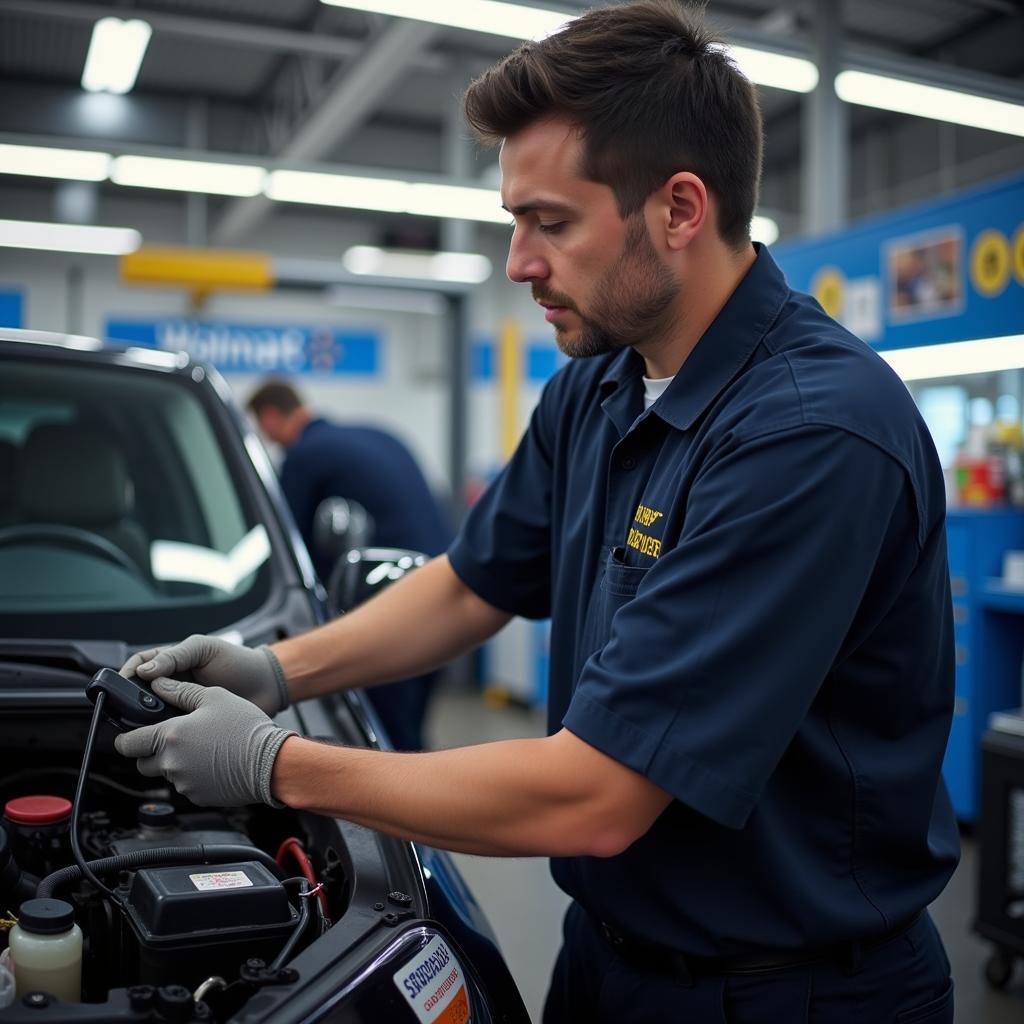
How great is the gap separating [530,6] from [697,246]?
3.40 meters

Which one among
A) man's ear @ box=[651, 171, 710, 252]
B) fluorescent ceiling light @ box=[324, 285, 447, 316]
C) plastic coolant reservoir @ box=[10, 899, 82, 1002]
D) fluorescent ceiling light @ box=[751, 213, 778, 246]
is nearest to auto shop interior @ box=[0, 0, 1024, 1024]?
plastic coolant reservoir @ box=[10, 899, 82, 1002]

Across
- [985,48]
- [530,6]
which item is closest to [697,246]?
[530,6]

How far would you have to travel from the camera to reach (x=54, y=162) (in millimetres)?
7016

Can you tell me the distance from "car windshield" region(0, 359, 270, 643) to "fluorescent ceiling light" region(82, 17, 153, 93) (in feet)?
15.4

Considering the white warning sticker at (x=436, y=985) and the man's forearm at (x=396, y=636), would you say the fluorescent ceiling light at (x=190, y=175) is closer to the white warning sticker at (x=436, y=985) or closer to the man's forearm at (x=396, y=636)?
the man's forearm at (x=396, y=636)

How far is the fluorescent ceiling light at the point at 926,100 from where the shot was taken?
17.3 feet

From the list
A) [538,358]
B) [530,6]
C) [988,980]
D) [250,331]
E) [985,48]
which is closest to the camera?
[988,980]

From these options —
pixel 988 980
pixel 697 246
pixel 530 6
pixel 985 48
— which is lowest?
pixel 988 980

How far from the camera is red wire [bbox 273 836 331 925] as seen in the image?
1148mm

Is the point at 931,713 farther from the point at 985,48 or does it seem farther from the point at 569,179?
the point at 985,48

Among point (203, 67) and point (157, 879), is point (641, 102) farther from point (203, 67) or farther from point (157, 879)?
point (203, 67)

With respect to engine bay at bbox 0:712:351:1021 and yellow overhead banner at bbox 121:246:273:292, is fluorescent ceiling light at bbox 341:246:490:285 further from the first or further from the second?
engine bay at bbox 0:712:351:1021

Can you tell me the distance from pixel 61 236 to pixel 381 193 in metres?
3.76

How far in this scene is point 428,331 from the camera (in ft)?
48.9
